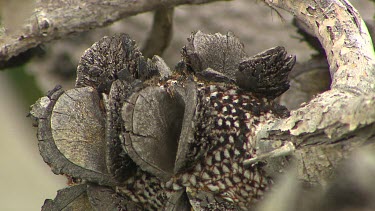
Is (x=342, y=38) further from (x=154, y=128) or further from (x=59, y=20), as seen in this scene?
(x=59, y=20)

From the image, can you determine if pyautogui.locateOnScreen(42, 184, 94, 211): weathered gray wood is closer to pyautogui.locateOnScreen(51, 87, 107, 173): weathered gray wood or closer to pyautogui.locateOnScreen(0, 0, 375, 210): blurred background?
pyautogui.locateOnScreen(51, 87, 107, 173): weathered gray wood

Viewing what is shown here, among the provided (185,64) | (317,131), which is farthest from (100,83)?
(317,131)

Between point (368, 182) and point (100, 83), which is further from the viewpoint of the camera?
point (100, 83)

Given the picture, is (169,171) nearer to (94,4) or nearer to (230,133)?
(230,133)

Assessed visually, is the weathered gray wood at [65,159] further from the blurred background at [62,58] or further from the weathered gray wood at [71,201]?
the blurred background at [62,58]

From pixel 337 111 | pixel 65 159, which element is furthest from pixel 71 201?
pixel 337 111

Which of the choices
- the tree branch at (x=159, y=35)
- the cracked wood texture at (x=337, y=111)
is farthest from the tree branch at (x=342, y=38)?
the tree branch at (x=159, y=35)
